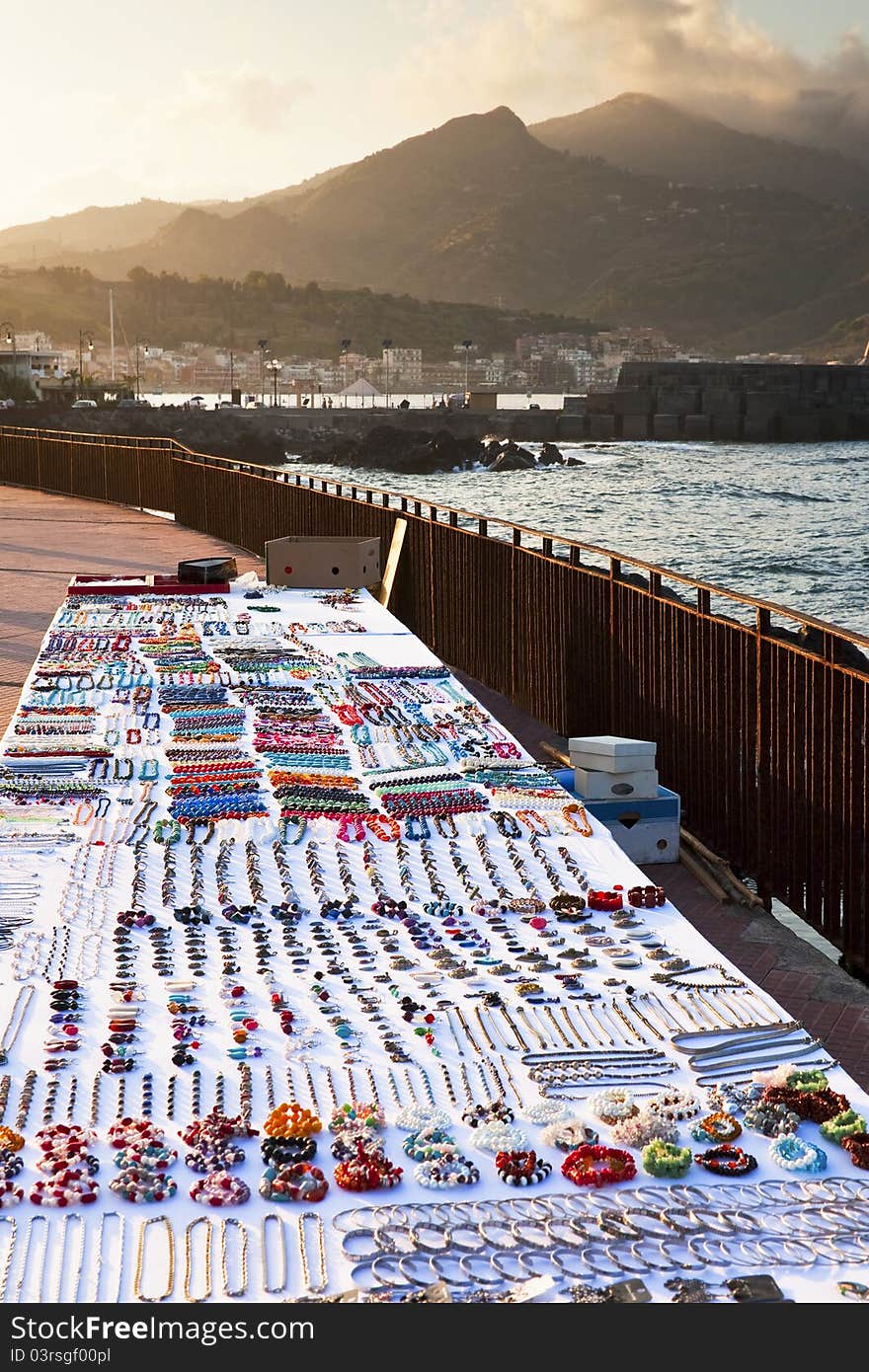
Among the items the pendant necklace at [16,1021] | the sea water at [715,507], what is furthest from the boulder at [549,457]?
the pendant necklace at [16,1021]

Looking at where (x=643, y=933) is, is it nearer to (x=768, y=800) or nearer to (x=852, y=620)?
(x=768, y=800)

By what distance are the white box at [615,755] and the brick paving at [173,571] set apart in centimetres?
47

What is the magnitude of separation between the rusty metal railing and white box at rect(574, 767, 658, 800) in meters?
0.45

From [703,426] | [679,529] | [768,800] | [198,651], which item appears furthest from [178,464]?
[703,426]

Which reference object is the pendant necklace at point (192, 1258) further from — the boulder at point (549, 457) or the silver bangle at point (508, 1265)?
the boulder at point (549, 457)

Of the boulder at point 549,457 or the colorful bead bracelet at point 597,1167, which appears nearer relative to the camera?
the colorful bead bracelet at point 597,1167

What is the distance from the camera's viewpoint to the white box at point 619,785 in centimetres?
665

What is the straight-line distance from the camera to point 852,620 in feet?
129

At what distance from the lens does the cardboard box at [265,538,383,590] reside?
34.1 feet

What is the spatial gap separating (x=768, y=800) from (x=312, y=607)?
3830 mm

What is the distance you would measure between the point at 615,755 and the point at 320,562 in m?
4.38

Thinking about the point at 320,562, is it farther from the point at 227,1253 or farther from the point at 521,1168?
the point at 227,1253

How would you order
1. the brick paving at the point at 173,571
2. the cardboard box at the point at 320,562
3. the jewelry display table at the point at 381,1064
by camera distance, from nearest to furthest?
the jewelry display table at the point at 381,1064, the brick paving at the point at 173,571, the cardboard box at the point at 320,562

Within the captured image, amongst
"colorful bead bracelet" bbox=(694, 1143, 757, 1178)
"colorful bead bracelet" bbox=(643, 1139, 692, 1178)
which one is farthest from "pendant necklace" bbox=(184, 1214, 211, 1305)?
"colorful bead bracelet" bbox=(694, 1143, 757, 1178)
